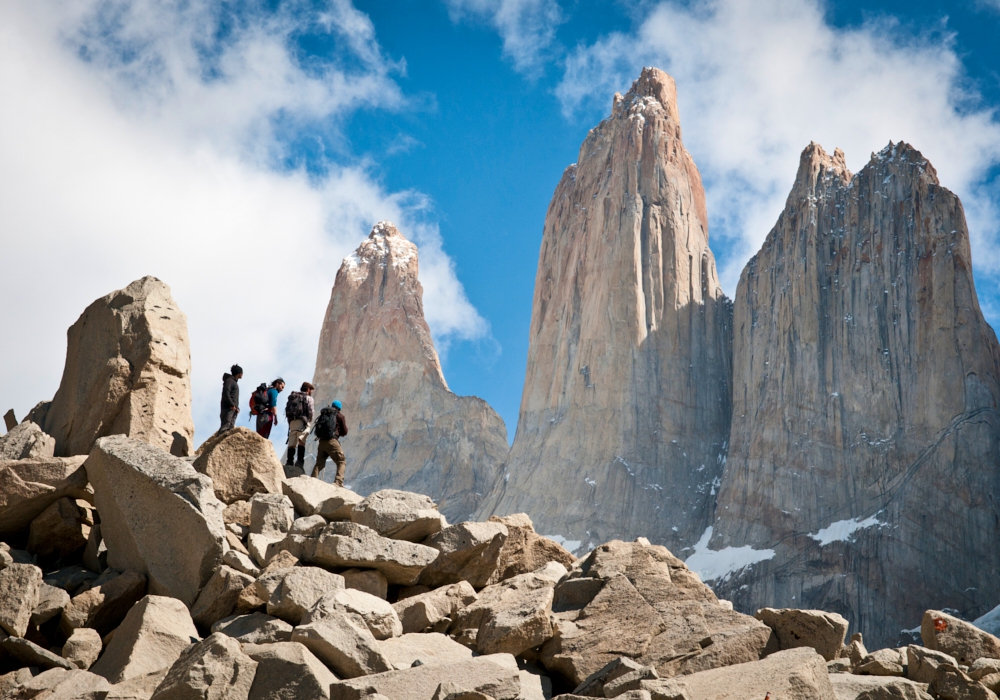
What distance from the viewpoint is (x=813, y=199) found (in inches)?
2307

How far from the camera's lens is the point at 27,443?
1200 cm

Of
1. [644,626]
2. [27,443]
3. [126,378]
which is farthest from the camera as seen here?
[126,378]

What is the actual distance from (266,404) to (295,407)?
1.56 ft

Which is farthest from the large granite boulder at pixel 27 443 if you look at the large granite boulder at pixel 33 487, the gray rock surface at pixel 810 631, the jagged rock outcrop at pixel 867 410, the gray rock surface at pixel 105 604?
the jagged rock outcrop at pixel 867 410

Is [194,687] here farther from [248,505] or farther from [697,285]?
[697,285]

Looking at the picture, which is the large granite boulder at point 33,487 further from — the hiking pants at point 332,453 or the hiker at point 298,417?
the hiker at point 298,417

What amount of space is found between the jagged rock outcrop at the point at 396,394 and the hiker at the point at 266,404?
50.0m

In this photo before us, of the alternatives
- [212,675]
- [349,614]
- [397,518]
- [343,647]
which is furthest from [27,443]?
[343,647]

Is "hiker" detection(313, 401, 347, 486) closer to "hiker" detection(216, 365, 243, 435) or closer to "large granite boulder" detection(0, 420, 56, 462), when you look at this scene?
"hiker" detection(216, 365, 243, 435)

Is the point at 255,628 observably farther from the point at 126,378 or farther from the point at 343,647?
the point at 126,378

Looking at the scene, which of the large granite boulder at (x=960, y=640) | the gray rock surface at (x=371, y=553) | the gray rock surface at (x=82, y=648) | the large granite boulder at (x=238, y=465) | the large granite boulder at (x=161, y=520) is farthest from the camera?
the large granite boulder at (x=238, y=465)

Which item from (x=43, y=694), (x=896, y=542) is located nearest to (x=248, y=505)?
(x=43, y=694)

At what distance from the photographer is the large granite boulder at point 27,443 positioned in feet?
38.5

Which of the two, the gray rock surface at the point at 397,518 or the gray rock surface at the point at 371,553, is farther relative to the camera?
the gray rock surface at the point at 397,518
